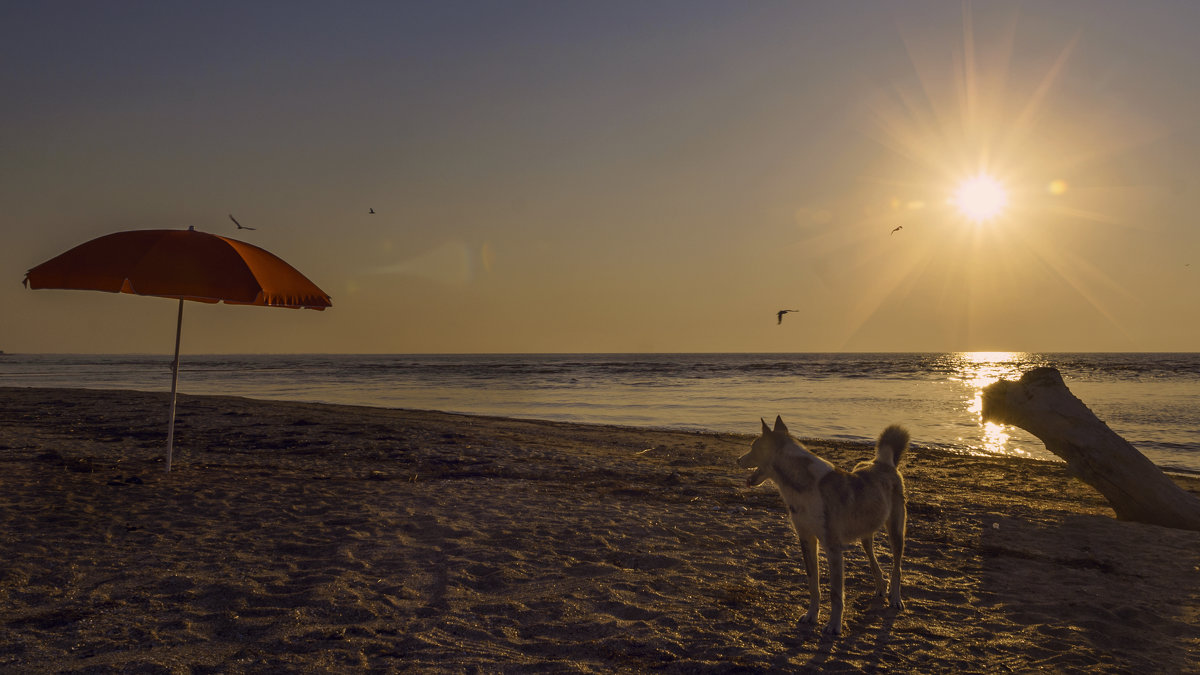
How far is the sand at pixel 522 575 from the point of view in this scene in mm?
4383

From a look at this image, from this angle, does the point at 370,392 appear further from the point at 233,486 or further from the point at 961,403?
the point at 961,403

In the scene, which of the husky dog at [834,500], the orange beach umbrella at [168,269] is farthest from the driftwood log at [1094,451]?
the orange beach umbrella at [168,269]

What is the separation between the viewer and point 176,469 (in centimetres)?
995

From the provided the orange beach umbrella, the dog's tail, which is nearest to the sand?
the dog's tail

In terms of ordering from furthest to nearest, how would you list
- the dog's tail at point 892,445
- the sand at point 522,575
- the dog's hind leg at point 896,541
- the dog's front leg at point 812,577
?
the dog's tail at point 892,445, the dog's hind leg at point 896,541, the dog's front leg at point 812,577, the sand at point 522,575

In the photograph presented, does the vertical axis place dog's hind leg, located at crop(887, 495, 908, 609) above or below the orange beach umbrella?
below

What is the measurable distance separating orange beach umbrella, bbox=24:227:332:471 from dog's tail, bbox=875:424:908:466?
712cm

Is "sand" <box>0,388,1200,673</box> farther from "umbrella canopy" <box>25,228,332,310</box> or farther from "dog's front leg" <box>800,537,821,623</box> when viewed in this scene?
"umbrella canopy" <box>25,228,332,310</box>

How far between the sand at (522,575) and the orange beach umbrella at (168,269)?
258 centimetres

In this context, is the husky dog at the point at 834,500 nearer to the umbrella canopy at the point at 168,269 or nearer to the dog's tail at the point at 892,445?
the dog's tail at the point at 892,445

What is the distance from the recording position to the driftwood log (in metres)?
8.67

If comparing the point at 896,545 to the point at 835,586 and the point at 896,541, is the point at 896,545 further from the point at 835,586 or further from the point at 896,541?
the point at 835,586

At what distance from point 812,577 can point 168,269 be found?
7.70 metres

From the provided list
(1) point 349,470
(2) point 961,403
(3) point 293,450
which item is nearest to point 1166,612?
(1) point 349,470
